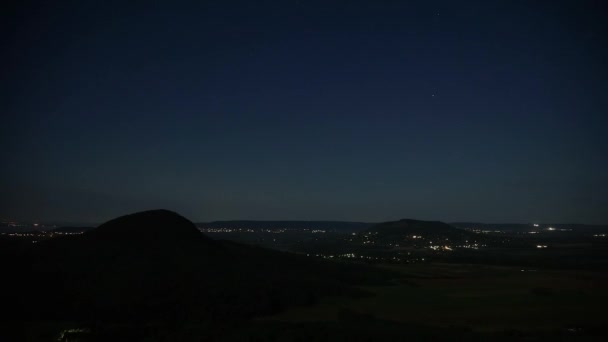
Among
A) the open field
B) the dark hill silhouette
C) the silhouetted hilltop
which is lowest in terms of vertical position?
the open field

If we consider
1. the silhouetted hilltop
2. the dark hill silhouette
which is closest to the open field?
the dark hill silhouette

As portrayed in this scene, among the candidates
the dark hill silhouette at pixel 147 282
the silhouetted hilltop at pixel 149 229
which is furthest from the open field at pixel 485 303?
the silhouetted hilltop at pixel 149 229

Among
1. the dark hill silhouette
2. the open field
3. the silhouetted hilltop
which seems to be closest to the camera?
the open field

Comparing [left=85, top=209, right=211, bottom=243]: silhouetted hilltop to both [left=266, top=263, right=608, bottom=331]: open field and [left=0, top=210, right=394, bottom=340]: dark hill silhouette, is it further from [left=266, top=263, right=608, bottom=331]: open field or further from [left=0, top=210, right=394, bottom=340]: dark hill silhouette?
[left=266, top=263, right=608, bottom=331]: open field

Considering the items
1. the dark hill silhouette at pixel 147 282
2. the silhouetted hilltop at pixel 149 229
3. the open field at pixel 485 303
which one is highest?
the silhouetted hilltop at pixel 149 229

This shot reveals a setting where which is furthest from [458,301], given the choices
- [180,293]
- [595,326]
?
[180,293]

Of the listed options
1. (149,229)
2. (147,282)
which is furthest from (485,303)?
(149,229)

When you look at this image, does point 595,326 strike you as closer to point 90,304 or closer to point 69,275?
point 90,304

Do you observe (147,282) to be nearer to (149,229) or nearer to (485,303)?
(149,229)

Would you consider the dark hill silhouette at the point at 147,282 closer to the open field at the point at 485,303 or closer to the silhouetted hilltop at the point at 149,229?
the silhouetted hilltop at the point at 149,229
